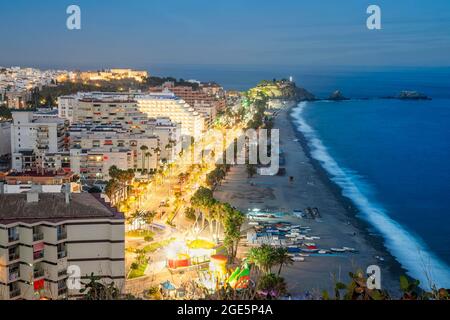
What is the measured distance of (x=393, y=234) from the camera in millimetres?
22766

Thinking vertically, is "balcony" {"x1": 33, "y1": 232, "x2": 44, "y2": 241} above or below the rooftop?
below

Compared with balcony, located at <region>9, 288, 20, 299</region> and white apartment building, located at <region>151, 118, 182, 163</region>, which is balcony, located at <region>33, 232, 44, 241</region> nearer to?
balcony, located at <region>9, 288, 20, 299</region>

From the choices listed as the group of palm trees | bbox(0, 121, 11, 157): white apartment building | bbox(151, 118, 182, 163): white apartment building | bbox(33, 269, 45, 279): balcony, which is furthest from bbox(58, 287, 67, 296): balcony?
bbox(0, 121, 11, 157): white apartment building

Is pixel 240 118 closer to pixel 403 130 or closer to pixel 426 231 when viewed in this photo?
pixel 403 130

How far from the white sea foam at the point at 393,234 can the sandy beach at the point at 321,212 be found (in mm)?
486

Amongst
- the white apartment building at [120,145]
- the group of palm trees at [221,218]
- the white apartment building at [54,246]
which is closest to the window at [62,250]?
the white apartment building at [54,246]

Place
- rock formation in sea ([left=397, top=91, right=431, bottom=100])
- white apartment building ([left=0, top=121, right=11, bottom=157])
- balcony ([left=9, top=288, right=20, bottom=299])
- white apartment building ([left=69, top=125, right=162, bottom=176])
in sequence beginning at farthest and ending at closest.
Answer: rock formation in sea ([left=397, top=91, right=431, bottom=100]) < white apartment building ([left=0, top=121, right=11, bottom=157]) < white apartment building ([left=69, top=125, right=162, bottom=176]) < balcony ([left=9, top=288, right=20, bottom=299])

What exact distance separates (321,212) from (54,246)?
15540mm

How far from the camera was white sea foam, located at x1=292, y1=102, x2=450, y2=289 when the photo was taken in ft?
59.2

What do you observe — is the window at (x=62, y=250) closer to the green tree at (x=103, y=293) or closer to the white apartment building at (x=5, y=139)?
the green tree at (x=103, y=293)

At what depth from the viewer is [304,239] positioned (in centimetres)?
2111

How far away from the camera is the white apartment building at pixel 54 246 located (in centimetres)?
1184

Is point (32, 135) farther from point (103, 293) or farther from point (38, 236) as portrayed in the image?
point (103, 293)

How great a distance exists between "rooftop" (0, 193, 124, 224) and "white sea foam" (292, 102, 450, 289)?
20.5ft
